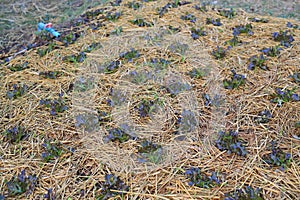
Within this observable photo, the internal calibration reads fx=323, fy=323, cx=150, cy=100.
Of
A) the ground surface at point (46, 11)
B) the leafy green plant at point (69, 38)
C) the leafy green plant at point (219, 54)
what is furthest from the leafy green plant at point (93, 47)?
the leafy green plant at point (219, 54)

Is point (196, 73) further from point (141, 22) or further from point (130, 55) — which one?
point (141, 22)

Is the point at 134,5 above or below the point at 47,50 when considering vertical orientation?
above

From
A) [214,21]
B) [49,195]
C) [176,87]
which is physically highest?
[214,21]

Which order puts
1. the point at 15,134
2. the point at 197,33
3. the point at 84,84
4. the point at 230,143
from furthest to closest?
1. the point at 197,33
2. the point at 84,84
3. the point at 15,134
4. the point at 230,143

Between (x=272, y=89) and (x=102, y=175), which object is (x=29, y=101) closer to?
(x=102, y=175)

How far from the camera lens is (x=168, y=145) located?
2146 mm

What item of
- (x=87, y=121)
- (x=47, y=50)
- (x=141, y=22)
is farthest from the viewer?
(x=141, y=22)

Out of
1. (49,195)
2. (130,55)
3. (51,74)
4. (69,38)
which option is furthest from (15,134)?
(69,38)

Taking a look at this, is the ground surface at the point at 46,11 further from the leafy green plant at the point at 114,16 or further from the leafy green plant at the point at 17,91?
the leafy green plant at the point at 17,91

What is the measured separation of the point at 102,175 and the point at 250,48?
6.31ft

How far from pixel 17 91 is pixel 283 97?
209 centimetres

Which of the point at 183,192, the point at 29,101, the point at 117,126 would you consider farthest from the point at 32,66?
the point at 183,192

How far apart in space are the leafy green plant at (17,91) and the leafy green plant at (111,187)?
1.19 metres

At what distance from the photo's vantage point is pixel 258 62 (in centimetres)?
281
